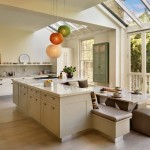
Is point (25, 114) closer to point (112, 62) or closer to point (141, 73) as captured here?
point (112, 62)

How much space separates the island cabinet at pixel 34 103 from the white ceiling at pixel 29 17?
2.19 metres

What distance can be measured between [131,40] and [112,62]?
1069 millimetres

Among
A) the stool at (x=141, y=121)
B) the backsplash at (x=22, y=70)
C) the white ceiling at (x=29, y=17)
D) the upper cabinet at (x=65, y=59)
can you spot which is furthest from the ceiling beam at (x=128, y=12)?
the backsplash at (x=22, y=70)

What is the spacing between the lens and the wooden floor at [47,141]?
2878 mm

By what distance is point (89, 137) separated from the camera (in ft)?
10.7

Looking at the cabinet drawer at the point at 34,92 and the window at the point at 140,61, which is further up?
the window at the point at 140,61

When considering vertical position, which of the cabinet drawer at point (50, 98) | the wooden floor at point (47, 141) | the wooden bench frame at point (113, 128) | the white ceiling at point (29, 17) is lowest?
the wooden floor at point (47, 141)

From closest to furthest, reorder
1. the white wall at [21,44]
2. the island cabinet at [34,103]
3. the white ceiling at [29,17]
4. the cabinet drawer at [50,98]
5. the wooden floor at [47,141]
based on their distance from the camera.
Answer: the wooden floor at [47,141] < the cabinet drawer at [50,98] < the island cabinet at [34,103] < the white ceiling at [29,17] < the white wall at [21,44]

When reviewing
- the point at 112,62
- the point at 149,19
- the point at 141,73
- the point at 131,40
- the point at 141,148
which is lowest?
the point at 141,148

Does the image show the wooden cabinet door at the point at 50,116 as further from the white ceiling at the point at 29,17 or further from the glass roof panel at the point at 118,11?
the glass roof panel at the point at 118,11

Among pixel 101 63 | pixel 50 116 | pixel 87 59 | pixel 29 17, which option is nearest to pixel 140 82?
pixel 101 63

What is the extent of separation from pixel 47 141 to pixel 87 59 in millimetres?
5473

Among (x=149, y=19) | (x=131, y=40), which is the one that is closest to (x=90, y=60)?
(x=131, y=40)

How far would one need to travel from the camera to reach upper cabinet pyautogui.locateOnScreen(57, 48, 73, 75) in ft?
26.6
